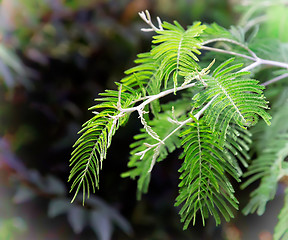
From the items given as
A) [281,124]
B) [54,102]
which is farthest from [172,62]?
[54,102]

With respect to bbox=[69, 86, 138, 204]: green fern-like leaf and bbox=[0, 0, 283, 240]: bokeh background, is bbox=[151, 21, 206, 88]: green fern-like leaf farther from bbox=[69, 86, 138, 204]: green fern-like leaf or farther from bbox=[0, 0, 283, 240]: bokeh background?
bbox=[0, 0, 283, 240]: bokeh background

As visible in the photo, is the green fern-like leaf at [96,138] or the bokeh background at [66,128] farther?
the bokeh background at [66,128]

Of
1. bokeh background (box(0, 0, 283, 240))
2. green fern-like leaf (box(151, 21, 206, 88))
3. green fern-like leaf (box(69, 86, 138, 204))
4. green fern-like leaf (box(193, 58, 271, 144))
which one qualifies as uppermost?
bokeh background (box(0, 0, 283, 240))

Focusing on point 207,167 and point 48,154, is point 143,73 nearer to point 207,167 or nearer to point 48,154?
point 207,167

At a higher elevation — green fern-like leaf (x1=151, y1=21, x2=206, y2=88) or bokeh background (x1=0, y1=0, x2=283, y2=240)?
bokeh background (x1=0, y1=0, x2=283, y2=240)

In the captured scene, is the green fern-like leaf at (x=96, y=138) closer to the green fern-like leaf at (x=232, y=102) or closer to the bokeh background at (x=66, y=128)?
the green fern-like leaf at (x=232, y=102)

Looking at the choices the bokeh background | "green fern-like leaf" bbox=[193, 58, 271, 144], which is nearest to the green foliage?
"green fern-like leaf" bbox=[193, 58, 271, 144]

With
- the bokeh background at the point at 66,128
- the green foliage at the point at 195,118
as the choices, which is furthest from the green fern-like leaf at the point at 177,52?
the bokeh background at the point at 66,128

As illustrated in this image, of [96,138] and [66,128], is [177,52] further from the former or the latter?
[66,128]
